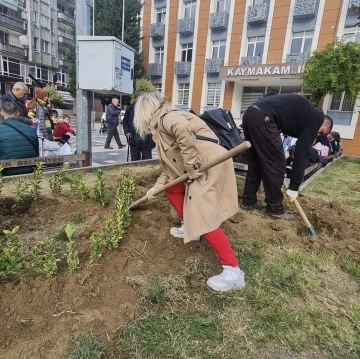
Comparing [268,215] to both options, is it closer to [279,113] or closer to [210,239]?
[279,113]

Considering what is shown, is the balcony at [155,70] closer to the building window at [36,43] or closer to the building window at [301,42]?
the building window at [301,42]

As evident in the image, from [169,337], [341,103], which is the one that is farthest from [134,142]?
[341,103]

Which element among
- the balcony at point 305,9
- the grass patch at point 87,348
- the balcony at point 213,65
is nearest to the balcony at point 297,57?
the balcony at point 305,9

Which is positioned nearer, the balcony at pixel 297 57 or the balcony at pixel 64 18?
the balcony at pixel 297 57

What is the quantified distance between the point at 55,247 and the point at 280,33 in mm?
20110

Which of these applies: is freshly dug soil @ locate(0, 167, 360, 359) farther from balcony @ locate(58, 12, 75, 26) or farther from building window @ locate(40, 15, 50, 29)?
balcony @ locate(58, 12, 75, 26)

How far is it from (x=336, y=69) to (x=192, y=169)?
44.0 ft

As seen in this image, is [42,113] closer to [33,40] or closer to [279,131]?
[279,131]

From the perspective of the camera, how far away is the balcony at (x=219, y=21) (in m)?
20.2

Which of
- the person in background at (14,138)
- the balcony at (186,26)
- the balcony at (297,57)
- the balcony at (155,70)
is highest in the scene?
the balcony at (186,26)

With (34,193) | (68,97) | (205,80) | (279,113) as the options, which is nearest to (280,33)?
(205,80)

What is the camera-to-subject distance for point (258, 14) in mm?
18562

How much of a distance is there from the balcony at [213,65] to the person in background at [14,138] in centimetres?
1878

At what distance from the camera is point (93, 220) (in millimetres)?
3188
